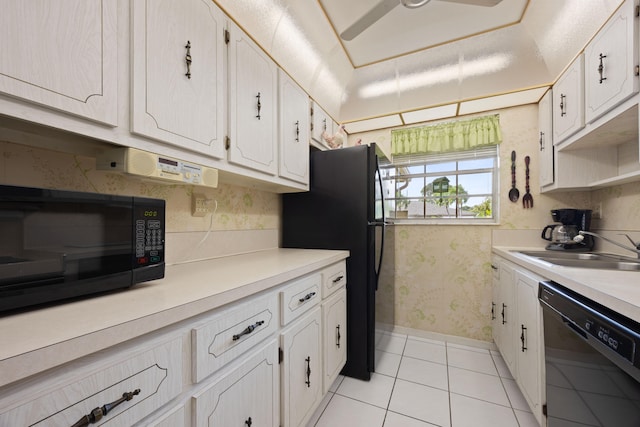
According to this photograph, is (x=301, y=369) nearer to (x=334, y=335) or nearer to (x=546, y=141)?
(x=334, y=335)

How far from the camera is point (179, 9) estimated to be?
102 centimetres

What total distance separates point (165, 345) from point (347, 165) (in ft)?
5.12

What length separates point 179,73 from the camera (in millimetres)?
1023

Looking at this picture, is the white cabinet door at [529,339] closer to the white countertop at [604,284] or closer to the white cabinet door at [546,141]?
the white countertop at [604,284]

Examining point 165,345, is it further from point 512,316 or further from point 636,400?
point 512,316

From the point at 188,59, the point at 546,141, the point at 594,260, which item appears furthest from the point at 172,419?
the point at 546,141

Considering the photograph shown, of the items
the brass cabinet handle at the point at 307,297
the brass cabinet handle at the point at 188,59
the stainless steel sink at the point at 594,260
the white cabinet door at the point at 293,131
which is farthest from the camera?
the white cabinet door at the point at 293,131

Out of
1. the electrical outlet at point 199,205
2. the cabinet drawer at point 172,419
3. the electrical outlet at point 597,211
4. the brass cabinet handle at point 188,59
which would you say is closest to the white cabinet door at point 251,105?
the brass cabinet handle at point 188,59

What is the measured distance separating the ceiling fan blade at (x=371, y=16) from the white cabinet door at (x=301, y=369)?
1.65m

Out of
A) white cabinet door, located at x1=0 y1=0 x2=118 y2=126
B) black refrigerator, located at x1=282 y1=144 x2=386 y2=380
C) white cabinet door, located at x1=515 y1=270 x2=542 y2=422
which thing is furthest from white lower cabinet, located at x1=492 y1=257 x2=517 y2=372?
white cabinet door, located at x1=0 y1=0 x2=118 y2=126

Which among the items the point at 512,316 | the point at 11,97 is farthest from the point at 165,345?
the point at 512,316

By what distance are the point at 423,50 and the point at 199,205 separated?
2.12 m

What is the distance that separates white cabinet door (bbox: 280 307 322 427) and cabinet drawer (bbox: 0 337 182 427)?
0.54m

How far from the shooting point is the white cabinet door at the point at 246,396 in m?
0.76
